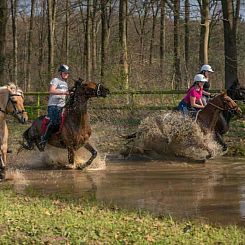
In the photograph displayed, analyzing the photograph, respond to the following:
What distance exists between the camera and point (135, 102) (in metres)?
21.9

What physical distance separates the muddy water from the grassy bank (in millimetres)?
610

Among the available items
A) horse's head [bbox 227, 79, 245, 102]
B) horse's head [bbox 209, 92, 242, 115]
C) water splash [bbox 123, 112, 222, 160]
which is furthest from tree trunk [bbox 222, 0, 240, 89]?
water splash [bbox 123, 112, 222, 160]

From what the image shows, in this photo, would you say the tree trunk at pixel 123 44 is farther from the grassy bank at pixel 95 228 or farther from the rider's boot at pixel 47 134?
A: the grassy bank at pixel 95 228

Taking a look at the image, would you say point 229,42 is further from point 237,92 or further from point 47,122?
point 47,122

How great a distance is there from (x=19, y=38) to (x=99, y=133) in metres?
34.3

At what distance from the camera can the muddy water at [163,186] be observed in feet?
26.6

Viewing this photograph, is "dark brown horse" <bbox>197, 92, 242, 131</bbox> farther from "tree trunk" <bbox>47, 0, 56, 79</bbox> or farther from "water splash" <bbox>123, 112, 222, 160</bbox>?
"tree trunk" <bbox>47, 0, 56, 79</bbox>

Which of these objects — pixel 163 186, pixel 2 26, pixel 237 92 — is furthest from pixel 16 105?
pixel 2 26

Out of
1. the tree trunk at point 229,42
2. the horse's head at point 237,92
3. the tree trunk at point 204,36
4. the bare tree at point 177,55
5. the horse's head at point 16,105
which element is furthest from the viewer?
the bare tree at point 177,55

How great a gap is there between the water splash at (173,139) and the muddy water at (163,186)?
0.42 meters

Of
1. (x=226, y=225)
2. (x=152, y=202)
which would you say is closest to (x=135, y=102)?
(x=152, y=202)

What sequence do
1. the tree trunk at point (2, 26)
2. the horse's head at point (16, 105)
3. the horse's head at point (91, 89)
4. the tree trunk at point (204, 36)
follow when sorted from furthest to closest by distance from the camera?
1. the tree trunk at point (2, 26)
2. the tree trunk at point (204, 36)
3. the horse's head at point (91, 89)
4. the horse's head at point (16, 105)

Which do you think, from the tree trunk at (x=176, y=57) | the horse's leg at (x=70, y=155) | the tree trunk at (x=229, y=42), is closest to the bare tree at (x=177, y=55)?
the tree trunk at (x=176, y=57)

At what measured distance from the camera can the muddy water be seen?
8.09m
